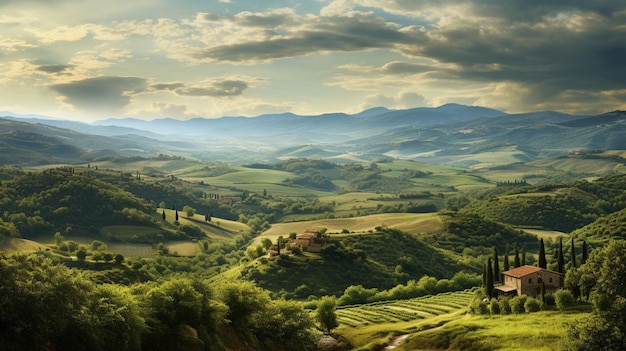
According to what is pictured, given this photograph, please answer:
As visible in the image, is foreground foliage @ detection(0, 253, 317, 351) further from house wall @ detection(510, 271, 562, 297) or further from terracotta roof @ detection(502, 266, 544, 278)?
terracotta roof @ detection(502, 266, 544, 278)

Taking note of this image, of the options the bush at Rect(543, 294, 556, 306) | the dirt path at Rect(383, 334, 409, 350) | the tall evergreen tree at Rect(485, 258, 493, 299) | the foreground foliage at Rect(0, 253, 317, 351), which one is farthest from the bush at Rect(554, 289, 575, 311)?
the foreground foliage at Rect(0, 253, 317, 351)

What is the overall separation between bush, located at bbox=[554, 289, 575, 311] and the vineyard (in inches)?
1407

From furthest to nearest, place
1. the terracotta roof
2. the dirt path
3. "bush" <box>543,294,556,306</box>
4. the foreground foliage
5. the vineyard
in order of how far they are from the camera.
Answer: the vineyard, the terracotta roof, "bush" <box>543,294,556,306</box>, the dirt path, the foreground foliage

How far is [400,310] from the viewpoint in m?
151

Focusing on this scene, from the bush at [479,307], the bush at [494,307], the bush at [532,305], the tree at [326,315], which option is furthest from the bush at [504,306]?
the tree at [326,315]

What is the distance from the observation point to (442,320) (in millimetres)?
127875

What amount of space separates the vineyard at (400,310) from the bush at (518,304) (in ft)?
92.7

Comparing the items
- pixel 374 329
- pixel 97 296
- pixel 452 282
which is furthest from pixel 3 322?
pixel 452 282

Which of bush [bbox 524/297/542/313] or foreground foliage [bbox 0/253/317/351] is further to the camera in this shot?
bush [bbox 524/297/542/313]

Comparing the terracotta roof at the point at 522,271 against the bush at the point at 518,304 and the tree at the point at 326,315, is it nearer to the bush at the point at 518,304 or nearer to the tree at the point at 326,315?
the bush at the point at 518,304

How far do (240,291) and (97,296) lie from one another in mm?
33727

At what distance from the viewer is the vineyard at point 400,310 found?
14038cm

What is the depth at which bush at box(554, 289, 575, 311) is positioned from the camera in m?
111

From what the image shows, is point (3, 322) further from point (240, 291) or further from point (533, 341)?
point (533, 341)
